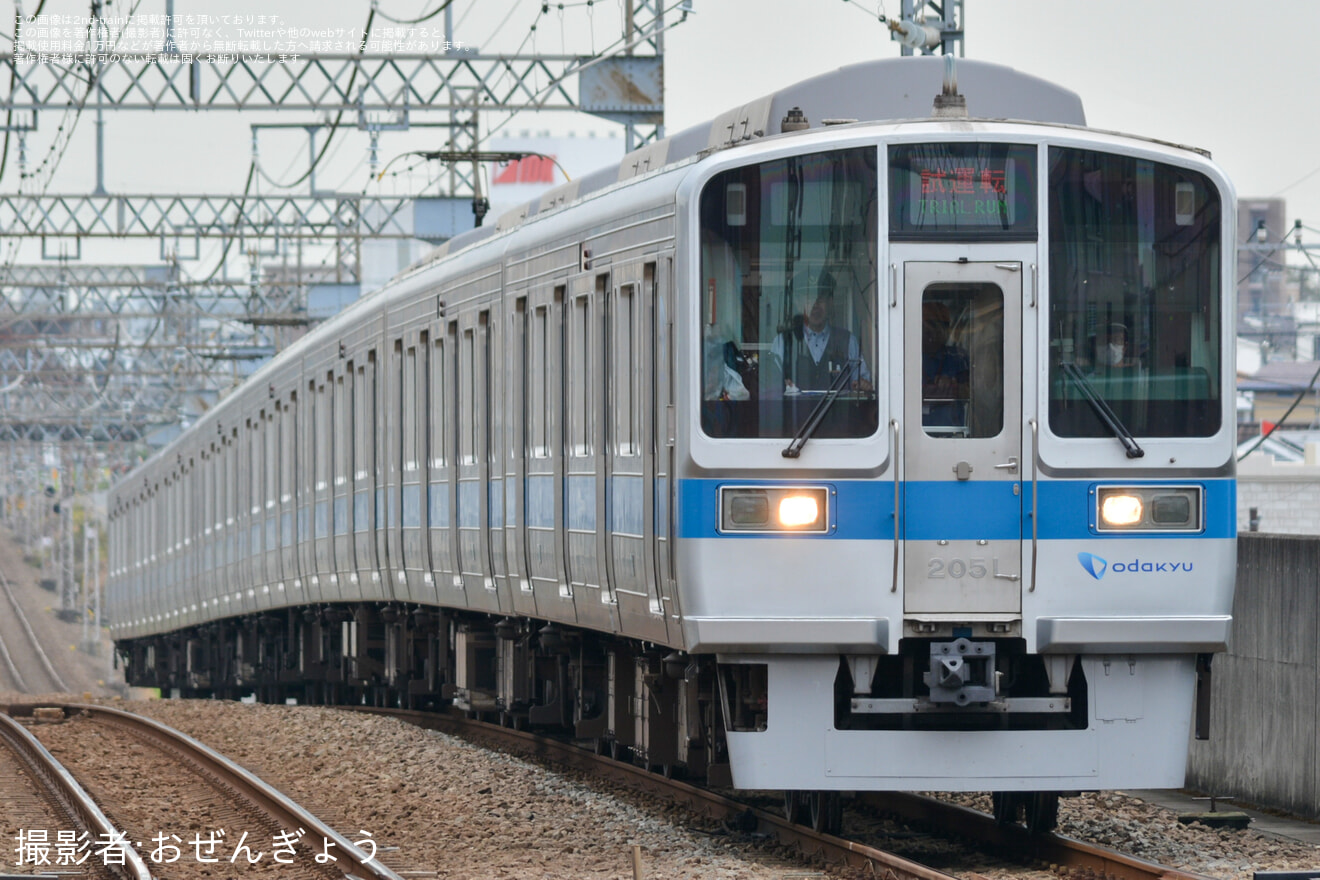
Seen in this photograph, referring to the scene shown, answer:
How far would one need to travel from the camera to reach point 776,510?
30.1ft

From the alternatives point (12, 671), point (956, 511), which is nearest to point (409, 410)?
point (956, 511)

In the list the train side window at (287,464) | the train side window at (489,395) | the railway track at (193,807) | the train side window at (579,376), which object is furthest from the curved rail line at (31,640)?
the train side window at (579,376)

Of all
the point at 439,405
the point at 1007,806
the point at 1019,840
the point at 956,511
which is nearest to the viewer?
the point at 956,511

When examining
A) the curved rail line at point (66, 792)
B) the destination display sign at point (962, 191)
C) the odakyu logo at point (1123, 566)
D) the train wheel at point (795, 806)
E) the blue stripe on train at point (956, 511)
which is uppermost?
the destination display sign at point (962, 191)

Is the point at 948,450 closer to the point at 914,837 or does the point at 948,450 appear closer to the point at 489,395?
the point at 914,837

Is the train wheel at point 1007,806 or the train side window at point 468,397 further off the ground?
the train side window at point 468,397

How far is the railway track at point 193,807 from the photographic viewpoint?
10.0 m

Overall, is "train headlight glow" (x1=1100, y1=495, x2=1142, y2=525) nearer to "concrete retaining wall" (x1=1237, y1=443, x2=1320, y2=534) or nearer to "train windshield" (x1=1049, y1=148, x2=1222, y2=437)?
"train windshield" (x1=1049, y1=148, x2=1222, y2=437)

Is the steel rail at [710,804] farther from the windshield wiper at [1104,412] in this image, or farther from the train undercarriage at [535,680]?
the windshield wiper at [1104,412]

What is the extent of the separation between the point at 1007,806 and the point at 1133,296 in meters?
2.36

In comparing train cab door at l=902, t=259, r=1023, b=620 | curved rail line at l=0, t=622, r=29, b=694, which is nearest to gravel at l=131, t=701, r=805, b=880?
train cab door at l=902, t=259, r=1023, b=620

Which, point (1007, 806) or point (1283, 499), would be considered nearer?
point (1007, 806)

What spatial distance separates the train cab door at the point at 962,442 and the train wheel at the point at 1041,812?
0.95 m

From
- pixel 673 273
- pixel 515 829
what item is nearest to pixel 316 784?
pixel 515 829
